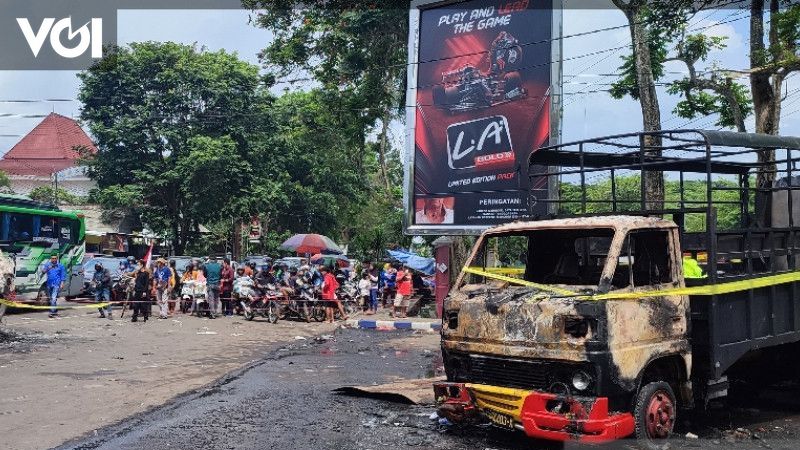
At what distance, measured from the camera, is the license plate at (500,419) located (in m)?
6.57

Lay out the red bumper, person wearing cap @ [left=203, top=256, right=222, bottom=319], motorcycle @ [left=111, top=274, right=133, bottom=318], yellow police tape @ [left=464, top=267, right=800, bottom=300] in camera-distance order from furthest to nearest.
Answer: motorcycle @ [left=111, top=274, right=133, bottom=318], person wearing cap @ [left=203, top=256, right=222, bottom=319], yellow police tape @ [left=464, top=267, right=800, bottom=300], the red bumper

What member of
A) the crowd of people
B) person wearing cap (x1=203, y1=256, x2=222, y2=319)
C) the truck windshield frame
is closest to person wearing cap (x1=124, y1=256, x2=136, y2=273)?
the crowd of people

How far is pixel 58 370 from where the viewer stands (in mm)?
11156

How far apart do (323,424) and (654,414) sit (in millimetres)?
3163

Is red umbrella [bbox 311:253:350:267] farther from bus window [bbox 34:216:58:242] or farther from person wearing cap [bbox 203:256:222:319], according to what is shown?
bus window [bbox 34:216:58:242]

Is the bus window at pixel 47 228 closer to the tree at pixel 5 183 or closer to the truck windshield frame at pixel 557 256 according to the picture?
the truck windshield frame at pixel 557 256

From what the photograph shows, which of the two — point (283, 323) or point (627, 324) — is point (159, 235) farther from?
point (627, 324)

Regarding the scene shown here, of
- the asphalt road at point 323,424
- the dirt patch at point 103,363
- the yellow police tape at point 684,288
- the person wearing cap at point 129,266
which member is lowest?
the dirt patch at point 103,363

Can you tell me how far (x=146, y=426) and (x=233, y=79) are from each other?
33.0 m

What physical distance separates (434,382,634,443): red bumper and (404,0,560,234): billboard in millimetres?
12977

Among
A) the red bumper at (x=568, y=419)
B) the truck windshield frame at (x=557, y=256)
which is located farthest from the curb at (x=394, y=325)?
the red bumper at (x=568, y=419)

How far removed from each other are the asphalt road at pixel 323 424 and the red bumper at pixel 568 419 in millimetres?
456

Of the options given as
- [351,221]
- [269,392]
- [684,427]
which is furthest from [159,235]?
[684,427]

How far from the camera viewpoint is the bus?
2169 cm
